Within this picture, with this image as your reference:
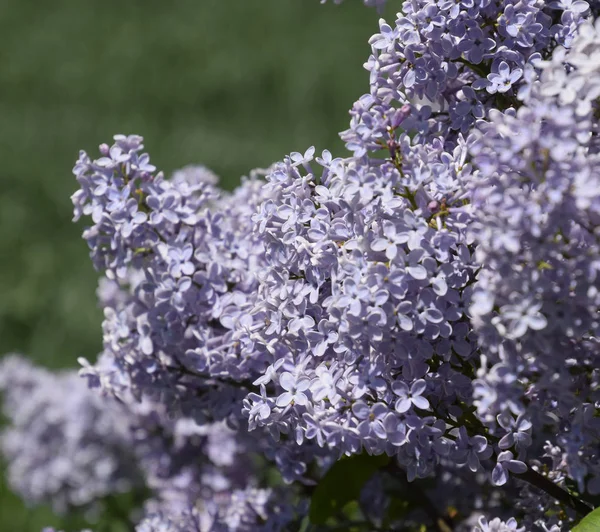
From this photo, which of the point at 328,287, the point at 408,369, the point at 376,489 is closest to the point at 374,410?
the point at 408,369

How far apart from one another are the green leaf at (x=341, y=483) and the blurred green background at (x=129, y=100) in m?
2.92

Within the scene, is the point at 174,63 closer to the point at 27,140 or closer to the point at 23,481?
the point at 27,140

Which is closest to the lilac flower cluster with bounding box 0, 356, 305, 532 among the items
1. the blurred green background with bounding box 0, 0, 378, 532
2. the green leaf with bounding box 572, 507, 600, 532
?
the green leaf with bounding box 572, 507, 600, 532

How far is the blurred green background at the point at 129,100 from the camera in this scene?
4.99 metres

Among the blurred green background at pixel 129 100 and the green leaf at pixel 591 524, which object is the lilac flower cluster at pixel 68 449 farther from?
the green leaf at pixel 591 524

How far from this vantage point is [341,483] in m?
1.64

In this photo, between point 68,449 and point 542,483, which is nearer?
point 542,483

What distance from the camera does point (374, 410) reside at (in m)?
1.25

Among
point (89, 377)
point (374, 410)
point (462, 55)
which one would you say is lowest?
point (374, 410)

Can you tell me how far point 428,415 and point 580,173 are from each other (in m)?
0.46

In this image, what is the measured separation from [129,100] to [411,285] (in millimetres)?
5684

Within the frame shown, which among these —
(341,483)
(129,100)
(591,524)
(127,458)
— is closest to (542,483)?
(591,524)

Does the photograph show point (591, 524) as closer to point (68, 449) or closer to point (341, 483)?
point (341, 483)

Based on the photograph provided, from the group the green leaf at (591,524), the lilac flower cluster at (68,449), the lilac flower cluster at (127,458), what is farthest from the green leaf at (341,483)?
the lilac flower cluster at (68,449)
